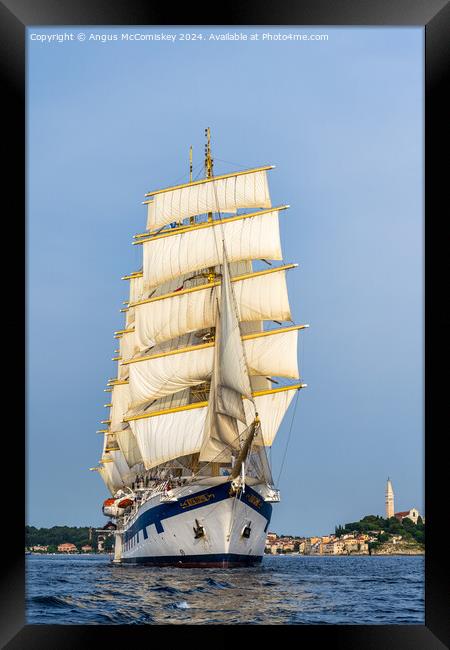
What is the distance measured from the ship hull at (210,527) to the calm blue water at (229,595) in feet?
1.93

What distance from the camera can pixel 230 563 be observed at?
2988 cm

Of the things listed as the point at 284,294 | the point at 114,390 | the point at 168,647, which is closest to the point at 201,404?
the point at 284,294

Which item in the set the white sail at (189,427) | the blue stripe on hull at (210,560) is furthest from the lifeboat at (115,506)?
the blue stripe on hull at (210,560)

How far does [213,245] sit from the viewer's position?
35.1 meters

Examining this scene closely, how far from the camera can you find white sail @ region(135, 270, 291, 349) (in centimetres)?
3450

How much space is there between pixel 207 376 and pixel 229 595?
12.7 metres

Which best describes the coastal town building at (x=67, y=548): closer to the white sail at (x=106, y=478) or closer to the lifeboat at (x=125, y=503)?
the lifeboat at (x=125, y=503)

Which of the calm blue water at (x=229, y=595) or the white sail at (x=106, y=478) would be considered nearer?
the calm blue water at (x=229, y=595)

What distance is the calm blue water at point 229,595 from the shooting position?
1797 centimetres

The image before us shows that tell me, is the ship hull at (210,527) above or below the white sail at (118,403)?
below
